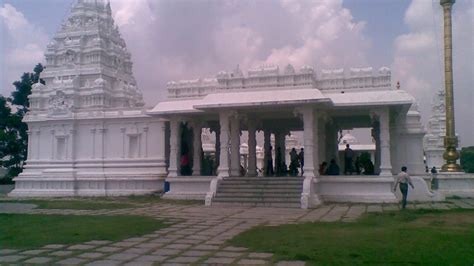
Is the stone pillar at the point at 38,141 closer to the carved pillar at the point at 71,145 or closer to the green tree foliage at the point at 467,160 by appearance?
the carved pillar at the point at 71,145

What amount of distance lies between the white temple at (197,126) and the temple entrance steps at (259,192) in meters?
0.05

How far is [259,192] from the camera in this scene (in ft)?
60.8

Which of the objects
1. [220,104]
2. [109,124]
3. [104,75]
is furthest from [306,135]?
[104,75]

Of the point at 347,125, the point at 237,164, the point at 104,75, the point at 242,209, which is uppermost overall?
the point at 104,75

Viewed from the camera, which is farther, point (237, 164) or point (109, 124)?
point (109, 124)

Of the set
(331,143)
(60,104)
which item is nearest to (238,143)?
(331,143)

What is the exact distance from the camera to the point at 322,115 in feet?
67.8

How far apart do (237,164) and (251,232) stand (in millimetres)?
10176

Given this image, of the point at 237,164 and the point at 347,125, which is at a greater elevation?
the point at 347,125

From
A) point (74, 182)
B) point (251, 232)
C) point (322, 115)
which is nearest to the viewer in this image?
point (251, 232)

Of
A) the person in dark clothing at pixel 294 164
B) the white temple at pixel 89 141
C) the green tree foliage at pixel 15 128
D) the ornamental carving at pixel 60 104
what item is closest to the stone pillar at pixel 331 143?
the person in dark clothing at pixel 294 164

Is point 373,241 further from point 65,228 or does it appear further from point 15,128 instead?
point 15,128

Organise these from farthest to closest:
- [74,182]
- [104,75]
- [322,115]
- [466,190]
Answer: [104,75]
[74,182]
[466,190]
[322,115]

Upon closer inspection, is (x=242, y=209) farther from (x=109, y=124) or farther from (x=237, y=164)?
(x=109, y=124)
